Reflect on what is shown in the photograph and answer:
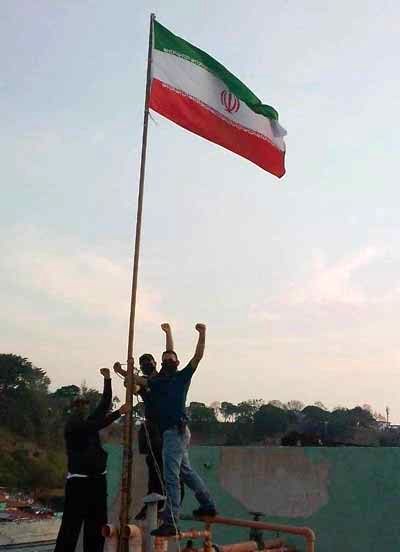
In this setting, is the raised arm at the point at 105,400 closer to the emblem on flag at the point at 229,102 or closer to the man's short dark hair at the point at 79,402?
the man's short dark hair at the point at 79,402

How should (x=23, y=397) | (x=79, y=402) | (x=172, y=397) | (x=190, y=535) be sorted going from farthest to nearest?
(x=23, y=397), (x=79, y=402), (x=172, y=397), (x=190, y=535)

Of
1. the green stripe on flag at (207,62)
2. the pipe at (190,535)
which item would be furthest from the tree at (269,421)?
the pipe at (190,535)

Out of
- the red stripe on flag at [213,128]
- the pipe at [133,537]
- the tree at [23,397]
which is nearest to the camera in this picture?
the pipe at [133,537]

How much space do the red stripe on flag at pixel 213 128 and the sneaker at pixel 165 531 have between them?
334 centimetres

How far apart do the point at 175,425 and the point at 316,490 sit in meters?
3.62

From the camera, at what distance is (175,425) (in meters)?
5.32

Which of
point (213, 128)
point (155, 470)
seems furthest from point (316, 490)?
point (213, 128)

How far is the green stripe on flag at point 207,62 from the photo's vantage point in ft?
20.8

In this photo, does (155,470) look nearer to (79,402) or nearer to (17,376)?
(79,402)

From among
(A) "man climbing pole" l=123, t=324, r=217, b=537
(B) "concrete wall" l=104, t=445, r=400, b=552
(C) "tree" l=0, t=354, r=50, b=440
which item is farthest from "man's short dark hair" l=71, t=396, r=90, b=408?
(C) "tree" l=0, t=354, r=50, b=440

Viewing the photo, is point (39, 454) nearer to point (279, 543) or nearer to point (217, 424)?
point (217, 424)

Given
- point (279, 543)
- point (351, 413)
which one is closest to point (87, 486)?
point (279, 543)

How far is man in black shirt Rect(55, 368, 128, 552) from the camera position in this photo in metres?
5.71

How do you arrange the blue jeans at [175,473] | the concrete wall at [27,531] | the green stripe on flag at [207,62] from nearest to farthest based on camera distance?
the blue jeans at [175,473] → the green stripe on flag at [207,62] → the concrete wall at [27,531]
